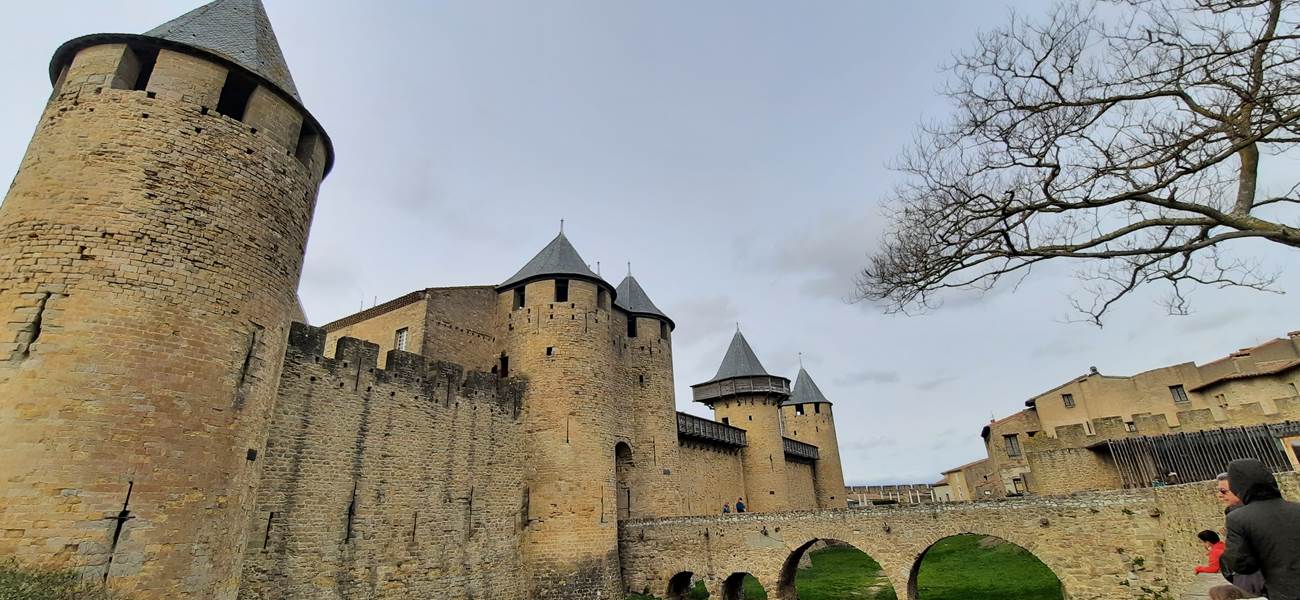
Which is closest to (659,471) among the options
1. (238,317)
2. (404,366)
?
(404,366)

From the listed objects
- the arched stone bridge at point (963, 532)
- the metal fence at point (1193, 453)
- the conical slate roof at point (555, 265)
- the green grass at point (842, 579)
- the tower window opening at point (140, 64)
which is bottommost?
the green grass at point (842, 579)

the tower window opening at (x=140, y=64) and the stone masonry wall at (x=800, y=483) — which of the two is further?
the stone masonry wall at (x=800, y=483)

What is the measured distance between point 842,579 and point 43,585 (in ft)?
69.6

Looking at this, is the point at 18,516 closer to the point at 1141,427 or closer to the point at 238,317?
the point at 238,317

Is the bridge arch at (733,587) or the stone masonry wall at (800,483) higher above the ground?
the stone masonry wall at (800,483)

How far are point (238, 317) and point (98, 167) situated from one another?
8.95ft

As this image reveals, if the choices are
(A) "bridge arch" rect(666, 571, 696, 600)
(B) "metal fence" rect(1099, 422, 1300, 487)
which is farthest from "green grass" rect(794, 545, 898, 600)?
(B) "metal fence" rect(1099, 422, 1300, 487)

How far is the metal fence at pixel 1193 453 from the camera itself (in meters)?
15.2

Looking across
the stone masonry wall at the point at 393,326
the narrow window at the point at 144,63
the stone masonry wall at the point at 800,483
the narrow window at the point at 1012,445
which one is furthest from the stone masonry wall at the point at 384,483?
the narrow window at the point at 1012,445

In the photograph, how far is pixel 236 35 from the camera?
10.6 m

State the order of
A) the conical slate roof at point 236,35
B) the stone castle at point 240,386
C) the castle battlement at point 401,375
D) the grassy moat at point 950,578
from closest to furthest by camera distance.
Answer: the stone castle at point 240,386 < the conical slate roof at point 236,35 < the castle battlement at point 401,375 < the grassy moat at point 950,578

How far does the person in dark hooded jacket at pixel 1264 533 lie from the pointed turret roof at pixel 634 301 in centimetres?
1963

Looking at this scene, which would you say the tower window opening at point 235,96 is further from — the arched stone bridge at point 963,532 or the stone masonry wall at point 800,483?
the stone masonry wall at point 800,483

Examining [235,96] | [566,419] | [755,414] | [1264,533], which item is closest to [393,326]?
[566,419]
